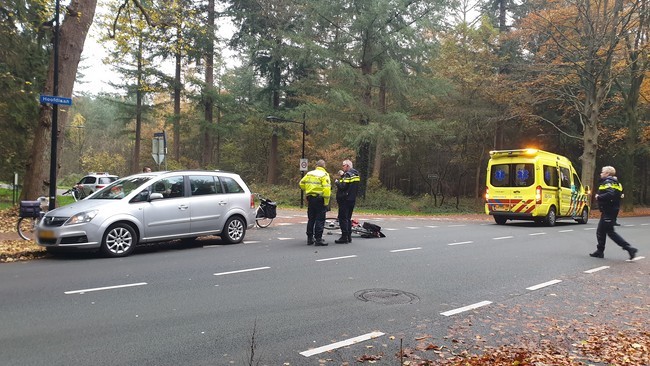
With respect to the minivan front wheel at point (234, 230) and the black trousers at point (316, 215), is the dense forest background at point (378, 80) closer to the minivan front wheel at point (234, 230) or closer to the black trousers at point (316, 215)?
the minivan front wheel at point (234, 230)

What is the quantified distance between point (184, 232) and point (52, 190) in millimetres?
3644

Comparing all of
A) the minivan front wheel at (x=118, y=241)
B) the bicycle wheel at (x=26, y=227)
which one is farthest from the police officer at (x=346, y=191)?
the bicycle wheel at (x=26, y=227)

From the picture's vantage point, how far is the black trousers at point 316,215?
10.4m

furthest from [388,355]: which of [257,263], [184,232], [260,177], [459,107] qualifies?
[260,177]

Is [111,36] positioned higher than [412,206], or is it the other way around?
[111,36]

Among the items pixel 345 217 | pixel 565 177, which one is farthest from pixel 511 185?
A: pixel 345 217

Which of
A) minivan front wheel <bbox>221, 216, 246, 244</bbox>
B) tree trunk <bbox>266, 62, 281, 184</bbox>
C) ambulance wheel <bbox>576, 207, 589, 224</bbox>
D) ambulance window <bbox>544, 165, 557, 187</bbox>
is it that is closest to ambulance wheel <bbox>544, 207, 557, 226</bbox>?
ambulance window <bbox>544, 165, 557, 187</bbox>

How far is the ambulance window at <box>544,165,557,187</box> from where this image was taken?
1648cm

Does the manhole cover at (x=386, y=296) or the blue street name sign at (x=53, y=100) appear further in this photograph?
the blue street name sign at (x=53, y=100)

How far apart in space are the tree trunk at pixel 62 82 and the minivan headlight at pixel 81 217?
16.4 ft

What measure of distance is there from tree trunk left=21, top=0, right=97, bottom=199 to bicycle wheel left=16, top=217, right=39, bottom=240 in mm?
2499

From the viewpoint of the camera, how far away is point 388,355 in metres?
4.07

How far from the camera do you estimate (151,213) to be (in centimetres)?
924

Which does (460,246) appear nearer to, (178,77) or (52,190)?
(52,190)
